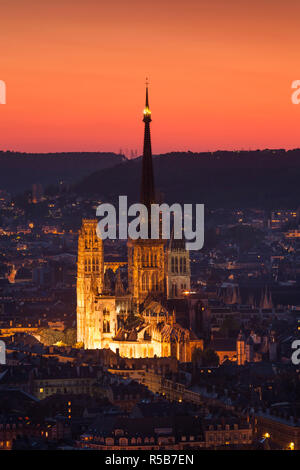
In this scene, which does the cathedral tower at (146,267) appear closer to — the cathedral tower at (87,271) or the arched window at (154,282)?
the arched window at (154,282)

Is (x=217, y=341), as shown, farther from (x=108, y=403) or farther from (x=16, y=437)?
(x=16, y=437)

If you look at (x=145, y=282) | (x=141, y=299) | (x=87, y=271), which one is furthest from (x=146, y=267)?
(x=87, y=271)

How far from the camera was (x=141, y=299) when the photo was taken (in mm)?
153250

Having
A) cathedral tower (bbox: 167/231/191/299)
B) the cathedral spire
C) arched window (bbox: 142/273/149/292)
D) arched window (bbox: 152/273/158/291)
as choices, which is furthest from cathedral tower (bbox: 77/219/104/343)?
cathedral tower (bbox: 167/231/191/299)

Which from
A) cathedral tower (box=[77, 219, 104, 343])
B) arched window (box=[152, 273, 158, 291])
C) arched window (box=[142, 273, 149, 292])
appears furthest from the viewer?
arched window (box=[152, 273, 158, 291])

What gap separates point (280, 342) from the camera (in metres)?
148

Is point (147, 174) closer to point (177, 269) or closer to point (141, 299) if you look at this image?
point (177, 269)

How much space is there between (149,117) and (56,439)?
6307 centimetres

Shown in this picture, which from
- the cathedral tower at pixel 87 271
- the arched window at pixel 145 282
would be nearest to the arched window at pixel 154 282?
the arched window at pixel 145 282

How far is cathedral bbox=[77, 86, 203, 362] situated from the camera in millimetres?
144000

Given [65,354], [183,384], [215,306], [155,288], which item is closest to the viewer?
[183,384]

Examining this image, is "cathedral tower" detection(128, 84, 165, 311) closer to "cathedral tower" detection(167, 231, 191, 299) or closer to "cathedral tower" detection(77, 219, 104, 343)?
"cathedral tower" detection(167, 231, 191, 299)

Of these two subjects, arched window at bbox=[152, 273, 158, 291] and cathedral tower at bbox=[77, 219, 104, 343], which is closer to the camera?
cathedral tower at bbox=[77, 219, 104, 343]
